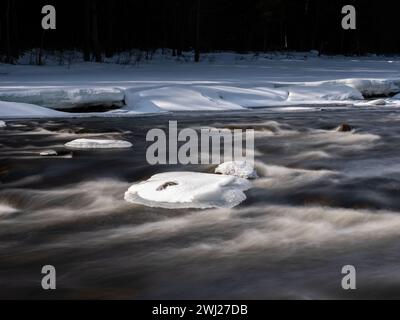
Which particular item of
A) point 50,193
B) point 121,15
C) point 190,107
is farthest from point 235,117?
point 121,15

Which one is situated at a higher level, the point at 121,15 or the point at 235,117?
the point at 121,15

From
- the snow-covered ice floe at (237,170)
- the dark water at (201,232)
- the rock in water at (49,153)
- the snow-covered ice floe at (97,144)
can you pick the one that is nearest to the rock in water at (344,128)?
the dark water at (201,232)

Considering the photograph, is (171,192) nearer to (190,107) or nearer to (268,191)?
(268,191)

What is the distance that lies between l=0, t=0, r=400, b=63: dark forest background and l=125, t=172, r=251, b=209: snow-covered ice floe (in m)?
18.9

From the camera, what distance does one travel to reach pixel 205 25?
47.7 m

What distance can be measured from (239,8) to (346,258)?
36.2 metres

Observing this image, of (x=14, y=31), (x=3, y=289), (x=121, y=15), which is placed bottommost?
(x=3, y=289)

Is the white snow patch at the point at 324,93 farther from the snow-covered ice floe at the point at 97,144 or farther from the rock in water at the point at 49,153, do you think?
the rock in water at the point at 49,153

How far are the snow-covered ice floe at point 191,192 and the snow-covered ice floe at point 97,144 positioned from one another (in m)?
2.63

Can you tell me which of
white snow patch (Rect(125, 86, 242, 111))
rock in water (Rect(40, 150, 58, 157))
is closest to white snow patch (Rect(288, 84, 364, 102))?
white snow patch (Rect(125, 86, 242, 111))

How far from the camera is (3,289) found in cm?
280

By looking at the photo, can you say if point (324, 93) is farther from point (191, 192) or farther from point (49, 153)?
point (191, 192)

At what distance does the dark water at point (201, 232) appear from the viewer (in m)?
2.87

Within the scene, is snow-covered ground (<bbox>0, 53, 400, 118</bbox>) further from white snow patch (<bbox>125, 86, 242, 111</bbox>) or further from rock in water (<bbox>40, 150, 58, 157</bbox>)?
rock in water (<bbox>40, 150, 58, 157</bbox>)
